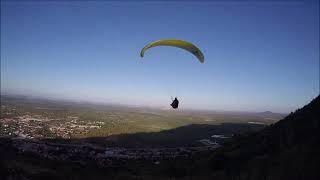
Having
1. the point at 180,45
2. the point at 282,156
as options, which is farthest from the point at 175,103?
the point at 282,156

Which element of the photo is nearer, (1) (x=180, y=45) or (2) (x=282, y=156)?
(1) (x=180, y=45)

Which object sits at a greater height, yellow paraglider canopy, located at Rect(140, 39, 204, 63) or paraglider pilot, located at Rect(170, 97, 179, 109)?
yellow paraglider canopy, located at Rect(140, 39, 204, 63)

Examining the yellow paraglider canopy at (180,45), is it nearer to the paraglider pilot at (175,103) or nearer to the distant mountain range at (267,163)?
the paraglider pilot at (175,103)

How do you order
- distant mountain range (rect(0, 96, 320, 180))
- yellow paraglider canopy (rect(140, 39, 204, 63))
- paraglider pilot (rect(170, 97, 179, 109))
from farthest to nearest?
distant mountain range (rect(0, 96, 320, 180))
paraglider pilot (rect(170, 97, 179, 109))
yellow paraglider canopy (rect(140, 39, 204, 63))

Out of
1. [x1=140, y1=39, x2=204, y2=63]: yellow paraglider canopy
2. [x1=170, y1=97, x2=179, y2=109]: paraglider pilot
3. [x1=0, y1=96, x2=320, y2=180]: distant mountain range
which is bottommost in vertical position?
[x1=0, y1=96, x2=320, y2=180]: distant mountain range

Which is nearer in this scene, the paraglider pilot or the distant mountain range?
the paraglider pilot

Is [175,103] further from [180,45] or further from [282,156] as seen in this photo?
[282,156]

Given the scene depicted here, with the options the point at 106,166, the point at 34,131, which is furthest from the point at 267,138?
the point at 34,131

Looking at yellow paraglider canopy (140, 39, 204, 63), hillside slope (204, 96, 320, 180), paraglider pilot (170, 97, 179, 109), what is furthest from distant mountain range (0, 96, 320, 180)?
yellow paraglider canopy (140, 39, 204, 63)

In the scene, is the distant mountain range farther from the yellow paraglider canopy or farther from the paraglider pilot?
the yellow paraglider canopy
